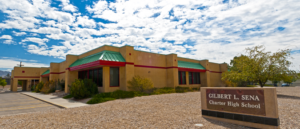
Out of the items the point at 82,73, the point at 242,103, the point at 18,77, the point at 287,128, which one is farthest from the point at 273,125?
the point at 18,77

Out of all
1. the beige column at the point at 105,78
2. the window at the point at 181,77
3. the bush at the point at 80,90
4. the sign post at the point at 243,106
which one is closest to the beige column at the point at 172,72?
the window at the point at 181,77

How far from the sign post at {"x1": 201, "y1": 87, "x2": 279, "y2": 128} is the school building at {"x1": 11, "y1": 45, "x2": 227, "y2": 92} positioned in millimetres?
11630

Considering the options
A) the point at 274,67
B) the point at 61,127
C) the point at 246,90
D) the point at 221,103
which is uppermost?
the point at 274,67

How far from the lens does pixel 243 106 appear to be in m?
6.39

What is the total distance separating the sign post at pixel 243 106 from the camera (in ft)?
18.9

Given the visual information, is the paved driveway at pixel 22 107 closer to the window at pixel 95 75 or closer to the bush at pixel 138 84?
the window at pixel 95 75

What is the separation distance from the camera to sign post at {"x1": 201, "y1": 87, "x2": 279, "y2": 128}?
18.9 feet

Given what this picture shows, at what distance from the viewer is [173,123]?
6.66 metres

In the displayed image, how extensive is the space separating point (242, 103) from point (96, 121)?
19.8 feet

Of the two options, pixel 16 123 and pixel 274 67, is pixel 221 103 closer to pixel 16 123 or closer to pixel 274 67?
pixel 16 123

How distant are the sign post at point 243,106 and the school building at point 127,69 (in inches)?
458

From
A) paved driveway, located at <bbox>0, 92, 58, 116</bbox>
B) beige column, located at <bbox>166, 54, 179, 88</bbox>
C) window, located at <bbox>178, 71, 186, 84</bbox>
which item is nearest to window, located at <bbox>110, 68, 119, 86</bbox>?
paved driveway, located at <bbox>0, 92, 58, 116</bbox>

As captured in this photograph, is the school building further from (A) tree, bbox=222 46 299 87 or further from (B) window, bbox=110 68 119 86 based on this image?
(A) tree, bbox=222 46 299 87

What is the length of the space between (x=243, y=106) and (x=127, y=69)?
13.5m
